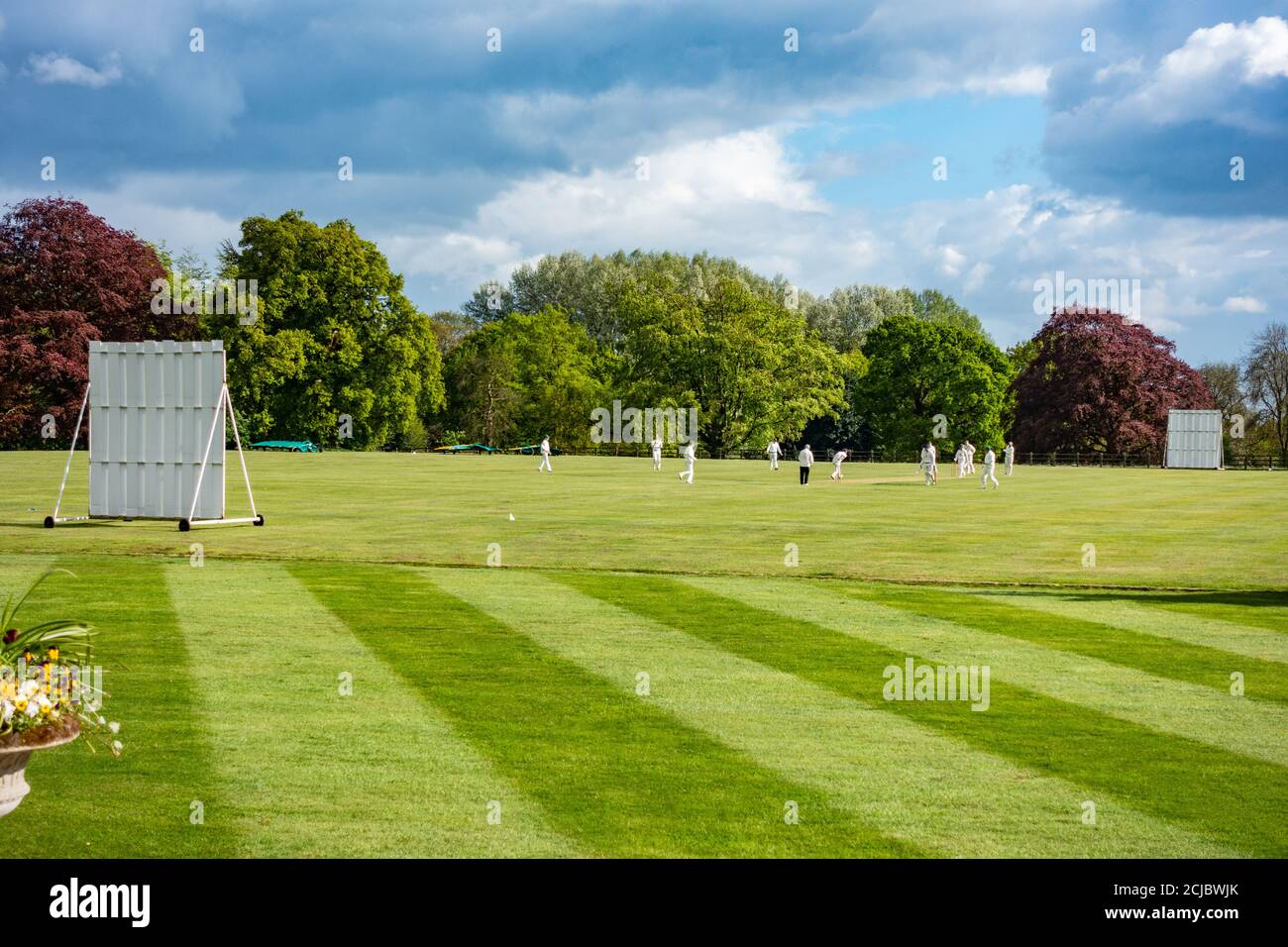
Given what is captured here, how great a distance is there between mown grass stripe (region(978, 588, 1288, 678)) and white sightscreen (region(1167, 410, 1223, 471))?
102033 millimetres

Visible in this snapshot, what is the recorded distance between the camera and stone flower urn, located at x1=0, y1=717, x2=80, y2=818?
27.0ft

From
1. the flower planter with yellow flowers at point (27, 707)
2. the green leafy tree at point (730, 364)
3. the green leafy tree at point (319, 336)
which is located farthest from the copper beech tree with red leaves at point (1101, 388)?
the flower planter with yellow flowers at point (27, 707)

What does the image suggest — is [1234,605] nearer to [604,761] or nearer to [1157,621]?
[1157,621]

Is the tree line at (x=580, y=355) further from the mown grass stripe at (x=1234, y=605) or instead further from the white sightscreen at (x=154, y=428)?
the mown grass stripe at (x=1234, y=605)

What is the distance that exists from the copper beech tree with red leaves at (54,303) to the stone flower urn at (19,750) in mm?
81727

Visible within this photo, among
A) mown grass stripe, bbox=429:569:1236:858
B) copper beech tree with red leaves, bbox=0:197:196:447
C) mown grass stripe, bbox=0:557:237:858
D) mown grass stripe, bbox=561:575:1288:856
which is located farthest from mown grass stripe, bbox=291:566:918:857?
copper beech tree with red leaves, bbox=0:197:196:447

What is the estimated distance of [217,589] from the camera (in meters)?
20.8

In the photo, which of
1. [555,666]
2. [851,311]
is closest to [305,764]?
[555,666]

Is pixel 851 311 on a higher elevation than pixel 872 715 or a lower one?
higher

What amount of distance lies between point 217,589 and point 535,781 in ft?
40.7

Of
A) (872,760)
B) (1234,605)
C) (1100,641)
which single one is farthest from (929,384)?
(872,760)

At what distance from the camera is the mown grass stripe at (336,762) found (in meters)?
8.66

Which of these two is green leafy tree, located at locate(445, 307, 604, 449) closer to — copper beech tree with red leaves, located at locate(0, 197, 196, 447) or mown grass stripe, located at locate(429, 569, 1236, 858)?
copper beech tree with red leaves, located at locate(0, 197, 196, 447)
